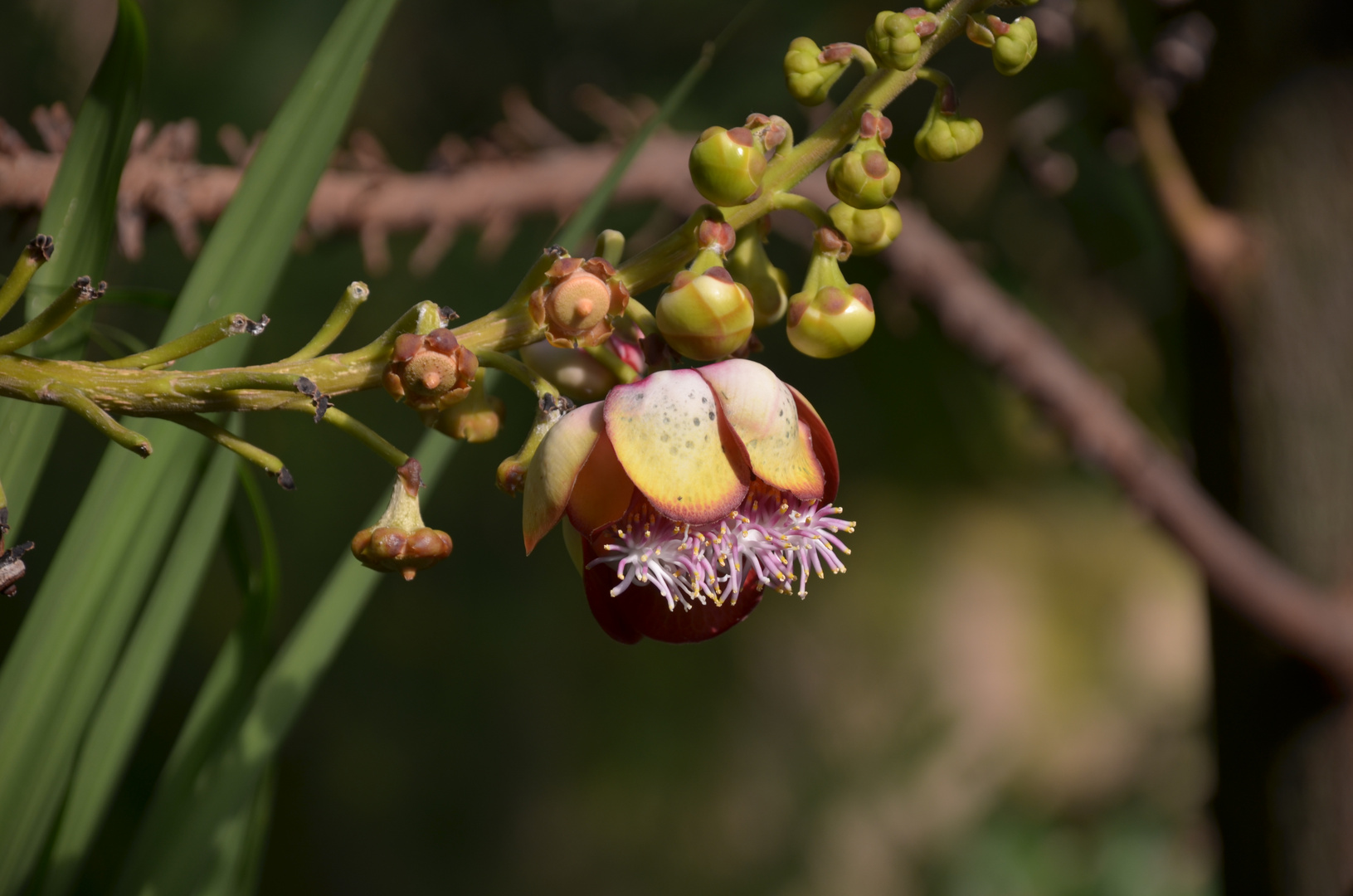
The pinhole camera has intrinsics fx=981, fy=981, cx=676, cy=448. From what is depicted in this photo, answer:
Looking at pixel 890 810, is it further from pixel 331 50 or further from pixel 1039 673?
pixel 331 50

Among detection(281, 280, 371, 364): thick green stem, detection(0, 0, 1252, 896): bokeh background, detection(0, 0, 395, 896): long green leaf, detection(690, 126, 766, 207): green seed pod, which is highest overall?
detection(690, 126, 766, 207): green seed pod

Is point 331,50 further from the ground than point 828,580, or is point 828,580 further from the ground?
point 331,50

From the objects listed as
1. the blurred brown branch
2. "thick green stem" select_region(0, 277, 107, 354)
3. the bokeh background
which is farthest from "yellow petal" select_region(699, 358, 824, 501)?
the bokeh background

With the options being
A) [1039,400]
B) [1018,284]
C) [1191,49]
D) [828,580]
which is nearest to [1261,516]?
[1039,400]

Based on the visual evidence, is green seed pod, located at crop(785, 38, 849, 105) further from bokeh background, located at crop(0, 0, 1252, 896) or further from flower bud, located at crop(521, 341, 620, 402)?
bokeh background, located at crop(0, 0, 1252, 896)

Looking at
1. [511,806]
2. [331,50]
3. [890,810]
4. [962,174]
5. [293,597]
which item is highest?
[331,50]

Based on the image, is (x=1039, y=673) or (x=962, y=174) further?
(x=1039, y=673)

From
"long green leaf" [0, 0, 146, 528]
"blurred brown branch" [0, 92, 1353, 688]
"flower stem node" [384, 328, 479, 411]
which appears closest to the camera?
"flower stem node" [384, 328, 479, 411]
